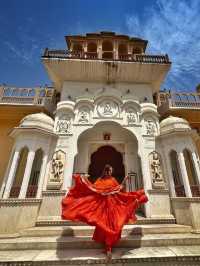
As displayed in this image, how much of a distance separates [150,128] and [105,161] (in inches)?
123

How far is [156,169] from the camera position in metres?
7.01

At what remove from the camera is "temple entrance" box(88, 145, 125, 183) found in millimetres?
8883

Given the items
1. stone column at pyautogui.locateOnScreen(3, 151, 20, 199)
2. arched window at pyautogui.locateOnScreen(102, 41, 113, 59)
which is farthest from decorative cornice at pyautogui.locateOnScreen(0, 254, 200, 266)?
arched window at pyautogui.locateOnScreen(102, 41, 113, 59)

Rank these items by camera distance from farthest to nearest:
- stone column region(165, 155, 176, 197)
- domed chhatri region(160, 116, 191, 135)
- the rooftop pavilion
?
the rooftop pavilion < domed chhatri region(160, 116, 191, 135) < stone column region(165, 155, 176, 197)

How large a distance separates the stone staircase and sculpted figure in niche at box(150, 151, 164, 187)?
4.85 ft

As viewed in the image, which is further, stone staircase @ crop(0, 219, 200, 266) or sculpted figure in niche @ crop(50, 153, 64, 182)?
sculpted figure in niche @ crop(50, 153, 64, 182)

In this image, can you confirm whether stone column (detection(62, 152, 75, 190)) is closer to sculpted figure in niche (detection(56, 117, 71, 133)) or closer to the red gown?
sculpted figure in niche (detection(56, 117, 71, 133))

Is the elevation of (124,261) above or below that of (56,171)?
below

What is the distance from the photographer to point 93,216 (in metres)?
3.94

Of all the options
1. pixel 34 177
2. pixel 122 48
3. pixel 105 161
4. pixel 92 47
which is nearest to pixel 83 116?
pixel 105 161

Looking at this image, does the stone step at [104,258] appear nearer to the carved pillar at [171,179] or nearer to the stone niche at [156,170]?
the carved pillar at [171,179]

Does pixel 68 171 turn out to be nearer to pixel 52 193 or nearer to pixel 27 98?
pixel 52 193

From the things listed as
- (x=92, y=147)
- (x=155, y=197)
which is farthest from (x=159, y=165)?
(x=92, y=147)

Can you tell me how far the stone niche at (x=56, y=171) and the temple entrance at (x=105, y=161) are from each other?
2.25 metres
